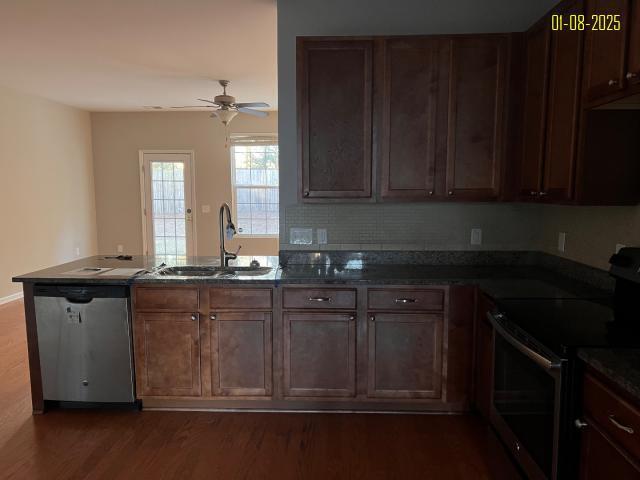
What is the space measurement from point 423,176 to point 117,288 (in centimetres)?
198

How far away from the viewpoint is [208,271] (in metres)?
2.94

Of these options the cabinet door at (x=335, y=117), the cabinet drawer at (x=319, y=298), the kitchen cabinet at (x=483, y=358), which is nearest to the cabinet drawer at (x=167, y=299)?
the cabinet drawer at (x=319, y=298)

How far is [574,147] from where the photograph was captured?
206cm

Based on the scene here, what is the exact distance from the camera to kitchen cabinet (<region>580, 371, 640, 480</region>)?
3.83 ft

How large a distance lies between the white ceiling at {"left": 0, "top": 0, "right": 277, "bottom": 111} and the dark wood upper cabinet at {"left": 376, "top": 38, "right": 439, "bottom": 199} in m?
1.08

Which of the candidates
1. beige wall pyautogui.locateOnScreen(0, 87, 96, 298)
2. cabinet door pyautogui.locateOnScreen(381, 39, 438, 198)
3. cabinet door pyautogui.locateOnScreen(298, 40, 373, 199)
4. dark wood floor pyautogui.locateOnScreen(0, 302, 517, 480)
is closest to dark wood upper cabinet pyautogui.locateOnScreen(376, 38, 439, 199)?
cabinet door pyautogui.locateOnScreen(381, 39, 438, 198)

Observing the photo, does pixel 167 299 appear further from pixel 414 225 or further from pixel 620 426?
pixel 620 426

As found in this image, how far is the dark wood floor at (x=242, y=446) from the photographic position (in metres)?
2.12

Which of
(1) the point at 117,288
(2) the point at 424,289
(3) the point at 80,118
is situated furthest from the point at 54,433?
(3) the point at 80,118

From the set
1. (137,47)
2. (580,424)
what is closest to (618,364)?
(580,424)

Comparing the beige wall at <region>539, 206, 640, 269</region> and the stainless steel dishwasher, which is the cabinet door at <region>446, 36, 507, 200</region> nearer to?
the beige wall at <region>539, 206, 640, 269</region>

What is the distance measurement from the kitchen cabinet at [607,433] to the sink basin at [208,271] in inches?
74.9

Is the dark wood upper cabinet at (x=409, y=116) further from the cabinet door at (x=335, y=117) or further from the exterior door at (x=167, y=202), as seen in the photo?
the exterior door at (x=167, y=202)

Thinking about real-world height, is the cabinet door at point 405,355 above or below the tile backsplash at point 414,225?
below
